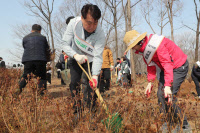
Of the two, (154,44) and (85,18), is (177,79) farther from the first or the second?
(85,18)

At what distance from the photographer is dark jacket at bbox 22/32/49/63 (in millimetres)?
3711

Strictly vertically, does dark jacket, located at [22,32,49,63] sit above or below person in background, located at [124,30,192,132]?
above

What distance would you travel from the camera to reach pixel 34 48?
3.75 metres

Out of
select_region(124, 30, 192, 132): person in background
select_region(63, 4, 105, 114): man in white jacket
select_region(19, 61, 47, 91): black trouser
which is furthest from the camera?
select_region(19, 61, 47, 91): black trouser

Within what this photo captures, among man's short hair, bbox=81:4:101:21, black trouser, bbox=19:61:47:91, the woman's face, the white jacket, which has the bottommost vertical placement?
black trouser, bbox=19:61:47:91

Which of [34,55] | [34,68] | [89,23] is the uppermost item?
[89,23]

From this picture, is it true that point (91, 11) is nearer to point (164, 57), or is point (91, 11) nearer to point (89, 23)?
point (89, 23)

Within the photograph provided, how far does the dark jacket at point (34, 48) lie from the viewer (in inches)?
146

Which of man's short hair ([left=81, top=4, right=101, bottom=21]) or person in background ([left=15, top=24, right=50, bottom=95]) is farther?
person in background ([left=15, top=24, right=50, bottom=95])

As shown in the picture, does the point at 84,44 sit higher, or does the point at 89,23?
the point at 89,23

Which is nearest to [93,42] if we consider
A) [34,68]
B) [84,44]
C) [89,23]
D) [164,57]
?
[84,44]

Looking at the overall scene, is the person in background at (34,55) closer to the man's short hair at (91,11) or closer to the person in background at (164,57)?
the man's short hair at (91,11)

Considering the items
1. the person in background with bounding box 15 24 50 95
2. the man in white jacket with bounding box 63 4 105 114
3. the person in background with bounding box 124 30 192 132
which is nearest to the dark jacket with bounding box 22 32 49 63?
the person in background with bounding box 15 24 50 95

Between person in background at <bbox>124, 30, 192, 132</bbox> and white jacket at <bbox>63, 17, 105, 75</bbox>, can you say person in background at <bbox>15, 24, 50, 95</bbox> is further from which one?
person in background at <bbox>124, 30, 192, 132</bbox>
